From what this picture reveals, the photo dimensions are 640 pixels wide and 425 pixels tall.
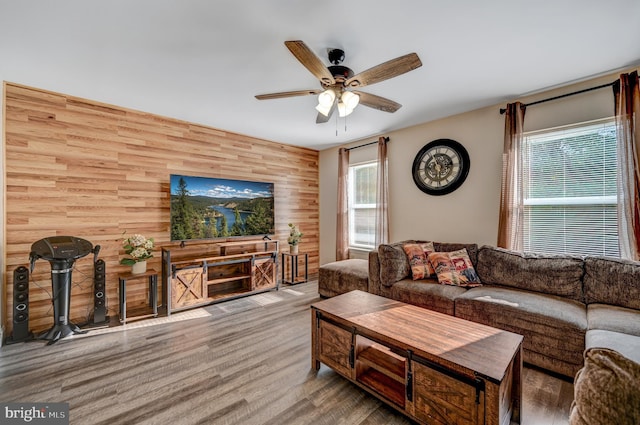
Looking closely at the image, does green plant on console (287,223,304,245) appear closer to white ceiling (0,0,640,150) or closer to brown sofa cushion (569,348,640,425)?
white ceiling (0,0,640,150)

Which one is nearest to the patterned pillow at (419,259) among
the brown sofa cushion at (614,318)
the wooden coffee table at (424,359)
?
the wooden coffee table at (424,359)

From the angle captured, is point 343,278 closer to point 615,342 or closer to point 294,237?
point 294,237

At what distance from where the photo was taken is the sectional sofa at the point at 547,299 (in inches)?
77.5

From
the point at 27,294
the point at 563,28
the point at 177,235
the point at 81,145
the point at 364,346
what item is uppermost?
the point at 563,28

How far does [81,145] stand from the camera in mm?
3076

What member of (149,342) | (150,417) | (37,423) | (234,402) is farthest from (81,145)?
(234,402)

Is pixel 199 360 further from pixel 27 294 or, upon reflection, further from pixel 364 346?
pixel 27 294

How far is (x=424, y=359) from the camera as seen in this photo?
5.06 ft

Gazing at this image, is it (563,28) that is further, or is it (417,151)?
(417,151)

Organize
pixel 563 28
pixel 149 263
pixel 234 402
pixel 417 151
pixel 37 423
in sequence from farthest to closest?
pixel 417 151 < pixel 149 263 < pixel 563 28 < pixel 234 402 < pixel 37 423

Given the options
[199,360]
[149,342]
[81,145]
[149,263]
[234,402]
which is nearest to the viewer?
[234,402]

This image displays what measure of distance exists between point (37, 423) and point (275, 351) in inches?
60.9

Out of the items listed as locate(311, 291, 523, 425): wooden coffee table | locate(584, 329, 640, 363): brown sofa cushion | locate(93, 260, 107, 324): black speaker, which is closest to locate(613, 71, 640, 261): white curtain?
locate(584, 329, 640, 363): brown sofa cushion

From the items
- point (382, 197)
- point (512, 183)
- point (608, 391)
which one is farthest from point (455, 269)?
point (608, 391)
